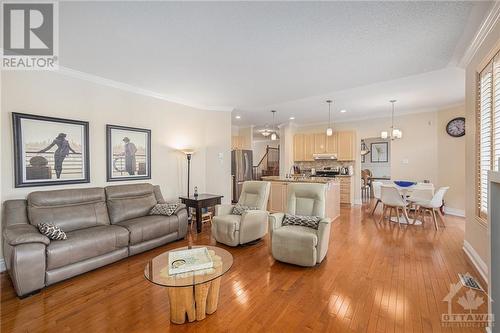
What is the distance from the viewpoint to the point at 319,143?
7.50 meters

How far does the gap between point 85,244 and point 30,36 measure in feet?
7.96

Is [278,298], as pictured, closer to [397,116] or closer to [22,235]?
[22,235]

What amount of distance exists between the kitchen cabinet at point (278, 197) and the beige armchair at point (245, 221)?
166 cm

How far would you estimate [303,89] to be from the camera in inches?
164

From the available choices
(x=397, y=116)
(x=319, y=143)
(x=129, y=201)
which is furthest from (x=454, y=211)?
(x=129, y=201)

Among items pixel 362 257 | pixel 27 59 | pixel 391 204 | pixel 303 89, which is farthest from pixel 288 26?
pixel 391 204

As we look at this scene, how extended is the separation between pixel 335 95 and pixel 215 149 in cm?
294

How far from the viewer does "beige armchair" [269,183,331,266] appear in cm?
272

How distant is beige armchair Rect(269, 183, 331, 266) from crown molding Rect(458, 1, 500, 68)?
242 cm

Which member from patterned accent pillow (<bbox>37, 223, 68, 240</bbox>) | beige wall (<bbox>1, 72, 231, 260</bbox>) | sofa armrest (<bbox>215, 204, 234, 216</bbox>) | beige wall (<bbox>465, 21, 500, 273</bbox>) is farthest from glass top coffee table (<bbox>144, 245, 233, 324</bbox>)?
beige wall (<bbox>465, 21, 500, 273</bbox>)

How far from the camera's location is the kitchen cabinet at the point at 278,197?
5.46 meters

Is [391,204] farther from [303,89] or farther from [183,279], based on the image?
[183,279]

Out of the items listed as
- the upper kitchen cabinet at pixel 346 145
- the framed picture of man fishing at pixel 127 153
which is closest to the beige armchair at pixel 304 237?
the framed picture of man fishing at pixel 127 153

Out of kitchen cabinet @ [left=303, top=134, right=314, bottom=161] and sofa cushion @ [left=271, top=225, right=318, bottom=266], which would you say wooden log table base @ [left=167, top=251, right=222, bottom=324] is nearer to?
sofa cushion @ [left=271, top=225, right=318, bottom=266]
